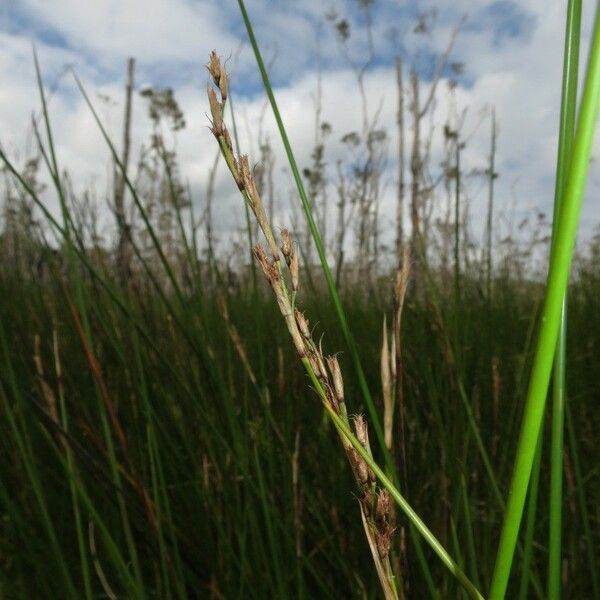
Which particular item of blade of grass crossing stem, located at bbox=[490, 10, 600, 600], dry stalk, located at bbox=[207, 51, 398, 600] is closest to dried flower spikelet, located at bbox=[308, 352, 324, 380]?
dry stalk, located at bbox=[207, 51, 398, 600]

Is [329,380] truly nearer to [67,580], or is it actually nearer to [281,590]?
[281,590]

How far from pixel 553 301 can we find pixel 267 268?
13cm

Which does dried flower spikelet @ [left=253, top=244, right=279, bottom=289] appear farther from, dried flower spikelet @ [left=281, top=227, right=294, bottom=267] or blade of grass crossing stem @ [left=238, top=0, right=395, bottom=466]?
blade of grass crossing stem @ [left=238, top=0, right=395, bottom=466]

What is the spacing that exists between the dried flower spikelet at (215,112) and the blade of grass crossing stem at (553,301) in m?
0.16

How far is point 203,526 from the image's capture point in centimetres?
116

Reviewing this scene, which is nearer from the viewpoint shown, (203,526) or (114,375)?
(203,526)

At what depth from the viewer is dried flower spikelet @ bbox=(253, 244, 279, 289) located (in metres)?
0.29

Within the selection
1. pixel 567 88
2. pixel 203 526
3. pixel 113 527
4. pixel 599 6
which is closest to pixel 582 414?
pixel 203 526

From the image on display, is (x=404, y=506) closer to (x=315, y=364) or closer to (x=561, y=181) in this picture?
(x=315, y=364)

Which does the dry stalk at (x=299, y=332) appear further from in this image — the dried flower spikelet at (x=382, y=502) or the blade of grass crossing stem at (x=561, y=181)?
the blade of grass crossing stem at (x=561, y=181)

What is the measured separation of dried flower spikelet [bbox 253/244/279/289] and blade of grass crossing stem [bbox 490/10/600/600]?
126mm

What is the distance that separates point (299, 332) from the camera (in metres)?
0.30

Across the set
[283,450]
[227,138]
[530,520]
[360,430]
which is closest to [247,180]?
[227,138]

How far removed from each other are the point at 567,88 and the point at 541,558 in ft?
4.09
